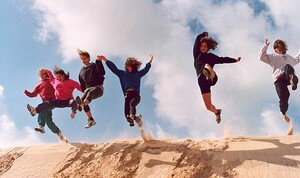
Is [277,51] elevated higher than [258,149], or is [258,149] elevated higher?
[277,51]

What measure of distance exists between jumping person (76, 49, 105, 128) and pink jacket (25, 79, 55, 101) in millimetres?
830

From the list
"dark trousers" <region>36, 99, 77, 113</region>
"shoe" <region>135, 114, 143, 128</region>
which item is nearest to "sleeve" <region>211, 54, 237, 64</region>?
"shoe" <region>135, 114, 143, 128</region>

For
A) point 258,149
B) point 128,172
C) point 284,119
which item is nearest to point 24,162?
point 128,172

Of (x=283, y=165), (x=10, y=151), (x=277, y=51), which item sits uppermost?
(x=277, y=51)

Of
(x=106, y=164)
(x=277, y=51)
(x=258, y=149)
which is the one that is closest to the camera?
(x=258, y=149)

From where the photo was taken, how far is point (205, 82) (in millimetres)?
8062

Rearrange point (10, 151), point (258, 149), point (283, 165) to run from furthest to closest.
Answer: point (10, 151)
point (258, 149)
point (283, 165)

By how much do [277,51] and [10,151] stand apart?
5694 millimetres

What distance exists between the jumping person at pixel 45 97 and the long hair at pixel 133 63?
72.5 inches

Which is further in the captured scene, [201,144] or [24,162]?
[24,162]

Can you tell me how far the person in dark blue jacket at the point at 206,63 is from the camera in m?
8.02

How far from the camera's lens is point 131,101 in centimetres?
823

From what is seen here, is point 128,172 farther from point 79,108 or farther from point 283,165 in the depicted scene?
point 283,165

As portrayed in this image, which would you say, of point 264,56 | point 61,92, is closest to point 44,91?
point 61,92
